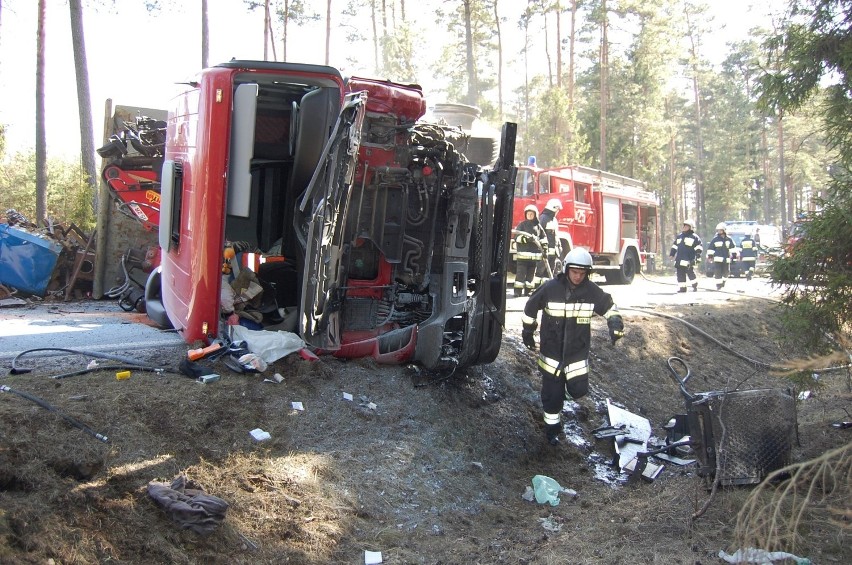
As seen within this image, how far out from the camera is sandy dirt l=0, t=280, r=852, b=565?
121 inches

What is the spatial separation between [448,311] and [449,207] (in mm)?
857

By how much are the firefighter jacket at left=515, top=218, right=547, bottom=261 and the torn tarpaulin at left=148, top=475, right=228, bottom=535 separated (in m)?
7.90

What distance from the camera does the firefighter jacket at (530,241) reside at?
416 inches

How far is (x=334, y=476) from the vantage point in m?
4.00

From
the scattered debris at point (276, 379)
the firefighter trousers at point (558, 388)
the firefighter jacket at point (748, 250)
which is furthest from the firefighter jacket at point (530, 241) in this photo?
the firefighter jacket at point (748, 250)

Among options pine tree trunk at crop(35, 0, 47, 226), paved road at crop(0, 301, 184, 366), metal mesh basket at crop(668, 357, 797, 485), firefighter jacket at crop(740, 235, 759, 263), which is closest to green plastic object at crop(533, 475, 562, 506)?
metal mesh basket at crop(668, 357, 797, 485)

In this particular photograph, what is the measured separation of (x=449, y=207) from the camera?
5574 mm

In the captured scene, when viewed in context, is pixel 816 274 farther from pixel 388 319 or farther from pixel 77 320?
pixel 77 320

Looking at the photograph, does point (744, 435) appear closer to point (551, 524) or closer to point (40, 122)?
point (551, 524)

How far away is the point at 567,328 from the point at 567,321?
6 cm

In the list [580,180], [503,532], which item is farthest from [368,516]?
[580,180]

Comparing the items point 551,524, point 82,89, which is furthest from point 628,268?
point 551,524

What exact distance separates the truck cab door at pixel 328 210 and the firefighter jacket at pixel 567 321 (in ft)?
5.91

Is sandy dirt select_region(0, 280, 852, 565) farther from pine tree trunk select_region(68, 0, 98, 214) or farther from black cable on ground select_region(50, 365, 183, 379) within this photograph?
pine tree trunk select_region(68, 0, 98, 214)
